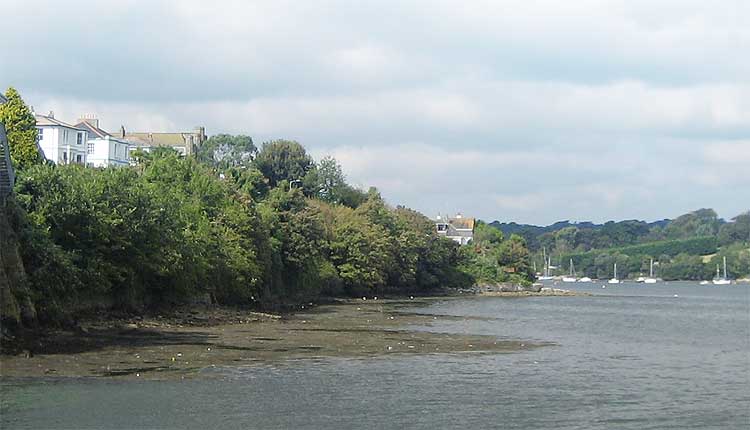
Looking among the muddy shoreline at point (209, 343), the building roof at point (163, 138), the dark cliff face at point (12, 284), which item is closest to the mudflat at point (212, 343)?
the muddy shoreline at point (209, 343)

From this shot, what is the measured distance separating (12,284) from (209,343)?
962cm

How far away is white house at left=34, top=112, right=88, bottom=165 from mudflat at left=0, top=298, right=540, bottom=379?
5213cm

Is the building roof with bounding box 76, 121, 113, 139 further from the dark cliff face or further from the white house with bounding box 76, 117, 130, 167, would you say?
the dark cliff face

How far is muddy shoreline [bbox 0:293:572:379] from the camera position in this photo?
115 feet

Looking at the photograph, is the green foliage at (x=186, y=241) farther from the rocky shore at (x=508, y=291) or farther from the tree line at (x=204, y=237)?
the rocky shore at (x=508, y=291)

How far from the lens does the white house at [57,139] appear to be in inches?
4311

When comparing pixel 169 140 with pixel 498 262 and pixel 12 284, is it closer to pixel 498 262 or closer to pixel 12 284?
pixel 498 262

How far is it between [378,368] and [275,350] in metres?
7.21

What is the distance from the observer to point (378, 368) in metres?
38.5

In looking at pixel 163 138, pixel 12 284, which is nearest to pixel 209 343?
pixel 12 284

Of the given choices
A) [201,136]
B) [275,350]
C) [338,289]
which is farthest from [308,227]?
[201,136]

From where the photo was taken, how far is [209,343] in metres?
45.6

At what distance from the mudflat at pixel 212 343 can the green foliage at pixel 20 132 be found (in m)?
14.3

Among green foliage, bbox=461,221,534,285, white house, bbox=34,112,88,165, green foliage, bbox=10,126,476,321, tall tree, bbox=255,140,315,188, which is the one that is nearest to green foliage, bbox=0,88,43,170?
green foliage, bbox=10,126,476,321
